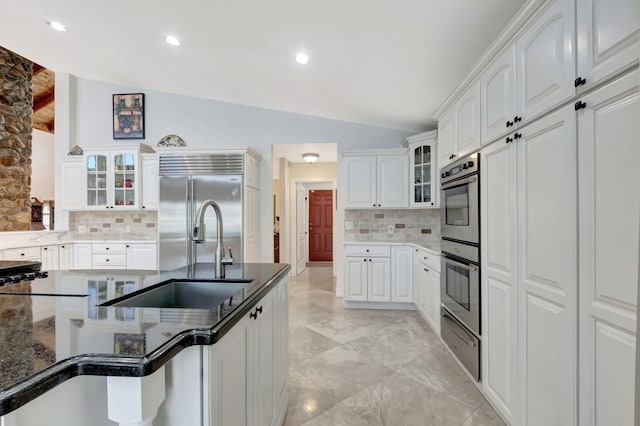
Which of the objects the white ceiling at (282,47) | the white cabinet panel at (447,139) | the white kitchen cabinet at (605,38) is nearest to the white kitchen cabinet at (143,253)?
the white ceiling at (282,47)

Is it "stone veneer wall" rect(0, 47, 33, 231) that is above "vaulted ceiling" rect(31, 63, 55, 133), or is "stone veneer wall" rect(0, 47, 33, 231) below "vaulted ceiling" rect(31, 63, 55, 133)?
below

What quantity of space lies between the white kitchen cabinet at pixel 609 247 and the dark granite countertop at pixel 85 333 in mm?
1245

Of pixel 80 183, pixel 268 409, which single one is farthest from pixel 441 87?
pixel 80 183

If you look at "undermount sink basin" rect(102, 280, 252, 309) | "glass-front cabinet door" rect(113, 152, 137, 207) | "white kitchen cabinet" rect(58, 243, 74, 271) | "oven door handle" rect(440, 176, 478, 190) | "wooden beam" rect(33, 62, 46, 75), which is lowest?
"white kitchen cabinet" rect(58, 243, 74, 271)

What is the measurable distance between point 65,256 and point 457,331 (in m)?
5.13

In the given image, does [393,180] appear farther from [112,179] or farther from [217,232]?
[112,179]

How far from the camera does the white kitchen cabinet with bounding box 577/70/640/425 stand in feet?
3.19

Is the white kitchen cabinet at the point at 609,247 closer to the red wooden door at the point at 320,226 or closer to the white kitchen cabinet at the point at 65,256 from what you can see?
the white kitchen cabinet at the point at 65,256

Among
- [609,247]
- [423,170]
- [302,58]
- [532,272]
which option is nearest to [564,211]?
[609,247]

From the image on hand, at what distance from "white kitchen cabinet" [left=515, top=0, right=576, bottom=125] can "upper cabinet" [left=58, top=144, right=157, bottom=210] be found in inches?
174

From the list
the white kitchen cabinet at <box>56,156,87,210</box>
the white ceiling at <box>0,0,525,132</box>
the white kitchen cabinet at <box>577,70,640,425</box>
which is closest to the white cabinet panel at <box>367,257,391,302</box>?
the white ceiling at <box>0,0,525,132</box>

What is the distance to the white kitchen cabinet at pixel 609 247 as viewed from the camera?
971 mm

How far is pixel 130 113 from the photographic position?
4.69 metres

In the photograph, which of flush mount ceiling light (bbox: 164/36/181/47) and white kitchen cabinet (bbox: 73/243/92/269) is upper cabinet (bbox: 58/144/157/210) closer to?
white kitchen cabinet (bbox: 73/243/92/269)
